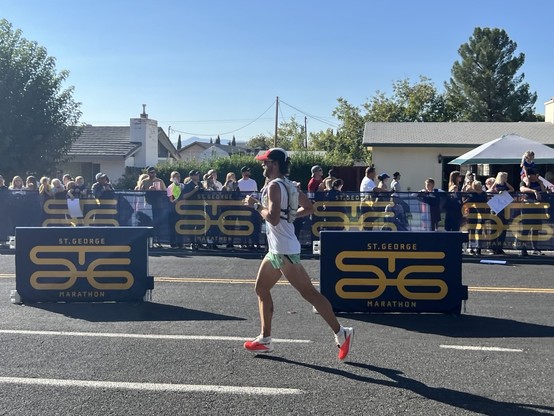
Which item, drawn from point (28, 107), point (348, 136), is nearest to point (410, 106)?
point (348, 136)

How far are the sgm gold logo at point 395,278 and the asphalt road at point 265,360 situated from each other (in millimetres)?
287

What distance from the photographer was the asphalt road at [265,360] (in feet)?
16.1

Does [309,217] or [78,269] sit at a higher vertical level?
[309,217]

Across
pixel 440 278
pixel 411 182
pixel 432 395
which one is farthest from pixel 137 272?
pixel 411 182

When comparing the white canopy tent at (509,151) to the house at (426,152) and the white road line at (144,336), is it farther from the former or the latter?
the white road line at (144,336)

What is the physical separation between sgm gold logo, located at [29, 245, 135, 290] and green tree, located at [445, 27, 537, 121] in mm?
45718

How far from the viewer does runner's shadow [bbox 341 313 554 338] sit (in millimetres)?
6938

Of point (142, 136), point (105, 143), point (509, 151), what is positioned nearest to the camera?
point (509, 151)

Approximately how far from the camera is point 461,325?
24.0ft

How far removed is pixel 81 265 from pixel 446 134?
80.8 ft

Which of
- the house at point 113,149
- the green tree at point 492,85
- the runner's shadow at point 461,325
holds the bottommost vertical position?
the runner's shadow at point 461,325

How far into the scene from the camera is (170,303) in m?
8.46

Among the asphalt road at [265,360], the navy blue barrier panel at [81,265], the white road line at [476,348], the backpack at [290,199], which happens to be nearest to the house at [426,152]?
the asphalt road at [265,360]

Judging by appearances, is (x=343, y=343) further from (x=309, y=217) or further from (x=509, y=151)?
(x=509, y=151)
